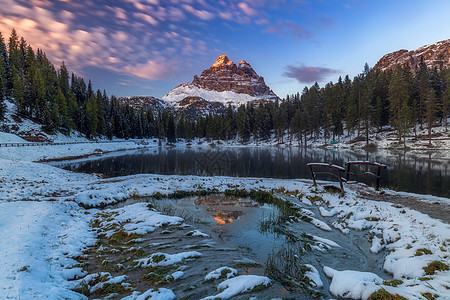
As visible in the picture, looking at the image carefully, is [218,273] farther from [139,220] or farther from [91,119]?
[91,119]

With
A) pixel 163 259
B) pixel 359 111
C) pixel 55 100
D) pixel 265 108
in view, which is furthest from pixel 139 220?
pixel 265 108

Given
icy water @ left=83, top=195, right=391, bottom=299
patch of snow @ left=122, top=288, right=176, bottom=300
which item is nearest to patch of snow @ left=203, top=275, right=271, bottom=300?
icy water @ left=83, top=195, right=391, bottom=299

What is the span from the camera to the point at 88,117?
85.2 meters

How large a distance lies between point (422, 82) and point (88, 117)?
11557cm

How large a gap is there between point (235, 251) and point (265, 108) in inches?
4437

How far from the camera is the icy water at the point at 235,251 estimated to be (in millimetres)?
5301

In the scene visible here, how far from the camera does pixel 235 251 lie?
24.2 ft

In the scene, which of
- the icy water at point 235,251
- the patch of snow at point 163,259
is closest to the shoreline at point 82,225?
the icy water at point 235,251

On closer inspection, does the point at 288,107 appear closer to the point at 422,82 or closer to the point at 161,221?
the point at 422,82

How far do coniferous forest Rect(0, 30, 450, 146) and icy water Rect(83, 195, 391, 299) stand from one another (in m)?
64.3

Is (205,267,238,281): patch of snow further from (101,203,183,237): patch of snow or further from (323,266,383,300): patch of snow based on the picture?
(101,203,183,237): patch of snow

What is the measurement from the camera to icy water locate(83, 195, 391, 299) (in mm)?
5301

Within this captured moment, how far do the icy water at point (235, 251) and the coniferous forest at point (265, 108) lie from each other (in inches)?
2530

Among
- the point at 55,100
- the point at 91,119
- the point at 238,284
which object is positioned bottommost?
the point at 238,284
